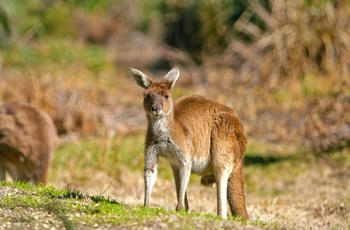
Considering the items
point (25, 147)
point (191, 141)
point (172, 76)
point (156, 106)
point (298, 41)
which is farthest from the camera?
point (298, 41)

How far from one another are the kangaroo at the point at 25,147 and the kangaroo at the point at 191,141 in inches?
124

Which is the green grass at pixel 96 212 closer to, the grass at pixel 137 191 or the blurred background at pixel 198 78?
the grass at pixel 137 191

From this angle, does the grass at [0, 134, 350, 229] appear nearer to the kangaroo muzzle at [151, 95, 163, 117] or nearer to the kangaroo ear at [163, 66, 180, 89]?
the kangaroo muzzle at [151, 95, 163, 117]

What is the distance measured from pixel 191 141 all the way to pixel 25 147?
3692 millimetres

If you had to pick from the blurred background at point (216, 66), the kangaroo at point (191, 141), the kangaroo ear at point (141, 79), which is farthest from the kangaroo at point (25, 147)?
the kangaroo ear at point (141, 79)

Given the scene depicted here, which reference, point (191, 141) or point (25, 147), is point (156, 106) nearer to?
point (191, 141)

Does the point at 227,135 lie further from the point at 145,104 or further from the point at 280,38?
the point at 280,38

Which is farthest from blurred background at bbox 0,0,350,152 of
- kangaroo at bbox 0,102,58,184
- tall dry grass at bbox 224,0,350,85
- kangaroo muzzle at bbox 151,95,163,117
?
kangaroo muzzle at bbox 151,95,163,117

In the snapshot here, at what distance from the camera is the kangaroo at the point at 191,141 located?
22.0 ft

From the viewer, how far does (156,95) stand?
265 inches

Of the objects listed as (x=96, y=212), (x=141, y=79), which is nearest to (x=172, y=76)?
(x=141, y=79)

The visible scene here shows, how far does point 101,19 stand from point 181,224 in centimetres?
2116

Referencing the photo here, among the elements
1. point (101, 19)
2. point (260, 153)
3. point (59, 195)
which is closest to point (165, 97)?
point (59, 195)

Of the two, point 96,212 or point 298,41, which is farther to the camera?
point 298,41
